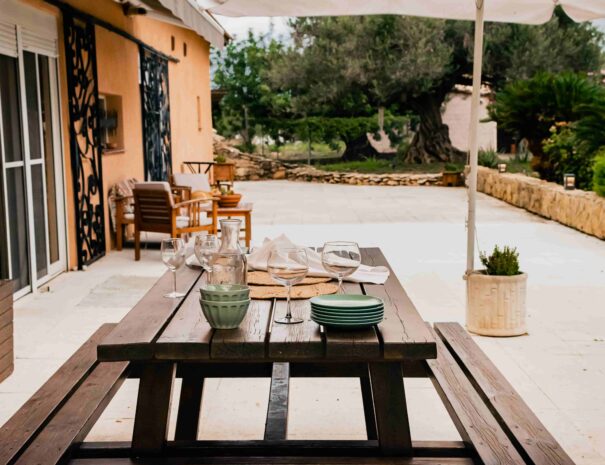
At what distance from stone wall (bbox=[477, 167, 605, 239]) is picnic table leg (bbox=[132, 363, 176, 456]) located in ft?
25.0

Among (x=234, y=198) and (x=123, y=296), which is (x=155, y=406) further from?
(x=234, y=198)

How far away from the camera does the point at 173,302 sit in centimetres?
269

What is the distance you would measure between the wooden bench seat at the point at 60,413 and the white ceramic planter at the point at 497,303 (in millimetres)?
2610

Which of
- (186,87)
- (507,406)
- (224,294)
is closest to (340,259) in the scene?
(224,294)

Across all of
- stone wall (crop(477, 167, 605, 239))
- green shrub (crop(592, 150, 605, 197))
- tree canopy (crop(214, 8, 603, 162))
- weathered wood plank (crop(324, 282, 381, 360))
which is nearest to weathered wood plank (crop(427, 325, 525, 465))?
weathered wood plank (crop(324, 282, 381, 360))

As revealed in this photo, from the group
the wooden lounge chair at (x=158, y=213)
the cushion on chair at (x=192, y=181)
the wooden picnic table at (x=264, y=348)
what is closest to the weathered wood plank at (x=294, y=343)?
the wooden picnic table at (x=264, y=348)

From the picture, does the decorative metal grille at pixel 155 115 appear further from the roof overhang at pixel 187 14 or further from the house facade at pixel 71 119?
the roof overhang at pixel 187 14

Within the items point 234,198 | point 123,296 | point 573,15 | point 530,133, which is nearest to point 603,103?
point 530,133

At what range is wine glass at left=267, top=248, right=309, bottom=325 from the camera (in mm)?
2424

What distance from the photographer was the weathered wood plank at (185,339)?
218 centimetres

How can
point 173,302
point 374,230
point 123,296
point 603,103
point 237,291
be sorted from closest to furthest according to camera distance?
point 237,291 < point 173,302 < point 123,296 < point 374,230 < point 603,103

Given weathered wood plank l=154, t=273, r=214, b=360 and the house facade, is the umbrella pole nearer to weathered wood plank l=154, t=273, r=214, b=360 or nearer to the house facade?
the house facade

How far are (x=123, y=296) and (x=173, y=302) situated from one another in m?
3.54

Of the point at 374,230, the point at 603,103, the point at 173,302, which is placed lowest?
the point at 374,230
